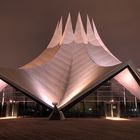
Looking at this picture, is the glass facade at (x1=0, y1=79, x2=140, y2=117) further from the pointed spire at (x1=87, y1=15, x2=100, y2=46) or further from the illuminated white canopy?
the pointed spire at (x1=87, y1=15, x2=100, y2=46)

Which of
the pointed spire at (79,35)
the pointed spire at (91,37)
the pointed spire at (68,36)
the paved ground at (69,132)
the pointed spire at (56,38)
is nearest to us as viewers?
the paved ground at (69,132)

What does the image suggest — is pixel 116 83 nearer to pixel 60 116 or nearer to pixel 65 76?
pixel 65 76

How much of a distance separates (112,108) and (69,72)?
21.7ft

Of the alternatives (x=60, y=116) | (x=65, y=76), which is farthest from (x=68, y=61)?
(x=60, y=116)

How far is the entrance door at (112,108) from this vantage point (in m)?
27.1

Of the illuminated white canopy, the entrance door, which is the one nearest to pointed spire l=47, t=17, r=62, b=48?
the illuminated white canopy

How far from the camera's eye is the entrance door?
1069 inches

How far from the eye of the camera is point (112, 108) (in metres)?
27.3

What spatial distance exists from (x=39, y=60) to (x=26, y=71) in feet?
14.8

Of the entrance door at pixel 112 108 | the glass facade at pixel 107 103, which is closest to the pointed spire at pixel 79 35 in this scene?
the glass facade at pixel 107 103

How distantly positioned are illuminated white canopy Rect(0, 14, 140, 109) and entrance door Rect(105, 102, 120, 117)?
2470 millimetres

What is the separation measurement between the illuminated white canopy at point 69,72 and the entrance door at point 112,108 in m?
2.47

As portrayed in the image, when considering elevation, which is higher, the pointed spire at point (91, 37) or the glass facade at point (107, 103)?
the pointed spire at point (91, 37)

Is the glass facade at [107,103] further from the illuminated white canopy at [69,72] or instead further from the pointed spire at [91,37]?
the pointed spire at [91,37]
